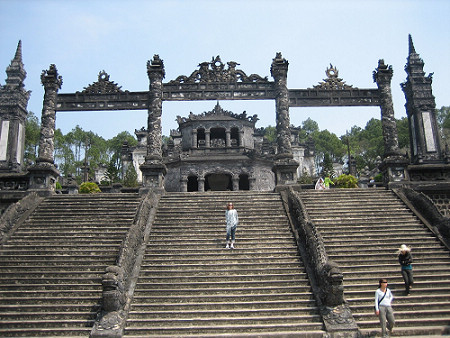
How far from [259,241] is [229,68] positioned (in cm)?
1033

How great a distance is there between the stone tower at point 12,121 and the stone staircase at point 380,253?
13.8 m

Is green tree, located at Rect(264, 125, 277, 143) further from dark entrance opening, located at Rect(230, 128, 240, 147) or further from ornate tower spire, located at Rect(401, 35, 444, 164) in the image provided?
ornate tower spire, located at Rect(401, 35, 444, 164)

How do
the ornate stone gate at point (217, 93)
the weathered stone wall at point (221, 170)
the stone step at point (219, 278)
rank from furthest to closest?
the weathered stone wall at point (221, 170), the ornate stone gate at point (217, 93), the stone step at point (219, 278)

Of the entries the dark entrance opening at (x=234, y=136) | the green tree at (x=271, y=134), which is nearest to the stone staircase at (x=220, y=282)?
the dark entrance opening at (x=234, y=136)

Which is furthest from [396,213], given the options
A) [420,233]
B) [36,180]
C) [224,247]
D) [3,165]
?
[3,165]

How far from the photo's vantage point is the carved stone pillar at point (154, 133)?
17.2 metres

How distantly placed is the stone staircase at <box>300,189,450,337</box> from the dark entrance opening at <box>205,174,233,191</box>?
14902 mm

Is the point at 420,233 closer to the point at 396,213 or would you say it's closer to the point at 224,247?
the point at 396,213

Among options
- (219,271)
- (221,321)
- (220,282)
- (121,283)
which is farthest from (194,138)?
(221,321)

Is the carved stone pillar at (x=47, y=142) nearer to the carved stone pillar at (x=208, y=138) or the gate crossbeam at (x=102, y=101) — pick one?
the gate crossbeam at (x=102, y=101)

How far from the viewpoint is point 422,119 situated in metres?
19.9

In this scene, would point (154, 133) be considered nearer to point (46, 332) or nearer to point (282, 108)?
point (282, 108)

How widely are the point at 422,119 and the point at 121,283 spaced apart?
663 inches

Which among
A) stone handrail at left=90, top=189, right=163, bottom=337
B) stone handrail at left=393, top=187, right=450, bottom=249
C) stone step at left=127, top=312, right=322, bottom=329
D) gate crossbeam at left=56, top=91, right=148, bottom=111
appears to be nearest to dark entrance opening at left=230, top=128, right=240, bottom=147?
gate crossbeam at left=56, top=91, right=148, bottom=111
